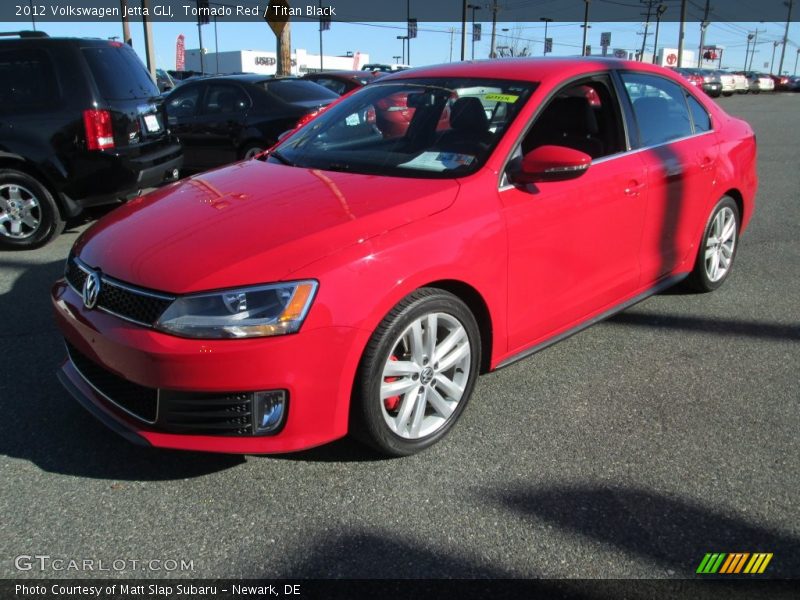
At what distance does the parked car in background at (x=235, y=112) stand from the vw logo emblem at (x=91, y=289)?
21.3 feet

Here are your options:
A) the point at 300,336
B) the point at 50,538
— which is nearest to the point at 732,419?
the point at 300,336

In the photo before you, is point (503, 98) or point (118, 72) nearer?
point (503, 98)

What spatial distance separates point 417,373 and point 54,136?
4.82 meters

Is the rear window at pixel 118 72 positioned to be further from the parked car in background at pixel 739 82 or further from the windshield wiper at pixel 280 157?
the parked car in background at pixel 739 82

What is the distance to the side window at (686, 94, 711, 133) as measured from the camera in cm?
458

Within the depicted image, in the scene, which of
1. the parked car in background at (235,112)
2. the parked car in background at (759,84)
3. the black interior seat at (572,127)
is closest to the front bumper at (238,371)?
the black interior seat at (572,127)

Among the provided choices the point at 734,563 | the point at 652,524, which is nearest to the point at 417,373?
the point at 652,524

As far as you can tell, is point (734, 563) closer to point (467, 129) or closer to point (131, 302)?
point (467, 129)

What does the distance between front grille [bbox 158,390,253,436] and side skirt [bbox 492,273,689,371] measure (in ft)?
4.17

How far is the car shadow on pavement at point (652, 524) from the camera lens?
91.3 inches

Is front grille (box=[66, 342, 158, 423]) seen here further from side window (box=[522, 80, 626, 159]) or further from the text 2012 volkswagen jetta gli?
side window (box=[522, 80, 626, 159])

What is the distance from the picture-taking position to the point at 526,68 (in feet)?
12.2

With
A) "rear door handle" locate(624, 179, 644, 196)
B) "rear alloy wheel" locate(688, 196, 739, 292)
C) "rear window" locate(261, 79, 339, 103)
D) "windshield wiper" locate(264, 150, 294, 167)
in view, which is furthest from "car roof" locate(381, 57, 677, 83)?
"rear window" locate(261, 79, 339, 103)

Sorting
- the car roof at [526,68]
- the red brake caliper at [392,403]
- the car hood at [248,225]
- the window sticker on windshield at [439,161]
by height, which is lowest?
the red brake caliper at [392,403]
